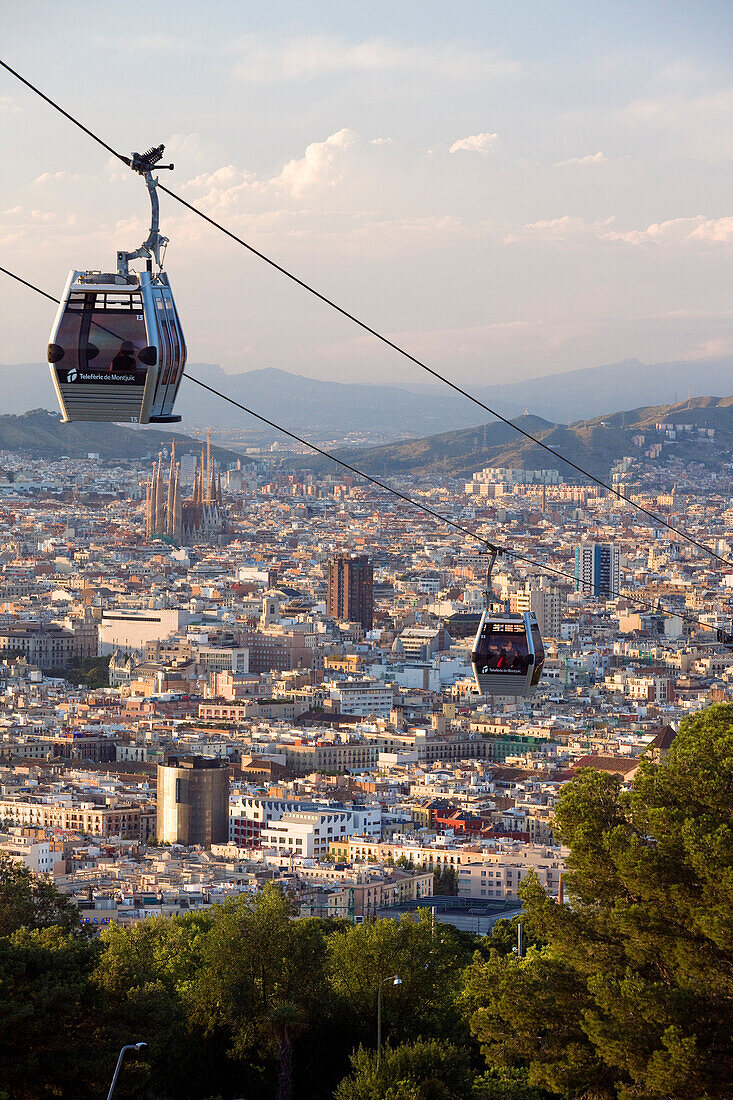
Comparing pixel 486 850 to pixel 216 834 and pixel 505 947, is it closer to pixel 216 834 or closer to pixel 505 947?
pixel 216 834

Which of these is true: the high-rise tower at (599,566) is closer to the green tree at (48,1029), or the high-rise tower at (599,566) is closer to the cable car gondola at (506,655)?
the green tree at (48,1029)

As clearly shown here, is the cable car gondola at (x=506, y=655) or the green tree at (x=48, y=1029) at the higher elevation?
the cable car gondola at (x=506, y=655)

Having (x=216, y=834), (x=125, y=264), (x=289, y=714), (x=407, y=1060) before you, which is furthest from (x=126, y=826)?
(x=125, y=264)

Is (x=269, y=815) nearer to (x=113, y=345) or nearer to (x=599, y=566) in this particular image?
(x=113, y=345)

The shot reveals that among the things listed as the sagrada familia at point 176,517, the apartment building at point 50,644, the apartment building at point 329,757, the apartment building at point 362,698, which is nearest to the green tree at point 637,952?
the apartment building at point 329,757

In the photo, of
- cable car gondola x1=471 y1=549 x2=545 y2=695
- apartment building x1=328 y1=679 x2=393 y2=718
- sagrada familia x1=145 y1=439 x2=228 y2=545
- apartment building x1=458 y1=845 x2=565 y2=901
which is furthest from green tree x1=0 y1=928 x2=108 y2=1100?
sagrada familia x1=145 y1=439 x2=228 y2=545

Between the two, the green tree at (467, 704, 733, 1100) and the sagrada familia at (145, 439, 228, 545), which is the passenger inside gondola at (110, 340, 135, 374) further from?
the sagrada familia at (145, 439, 228, 545)
